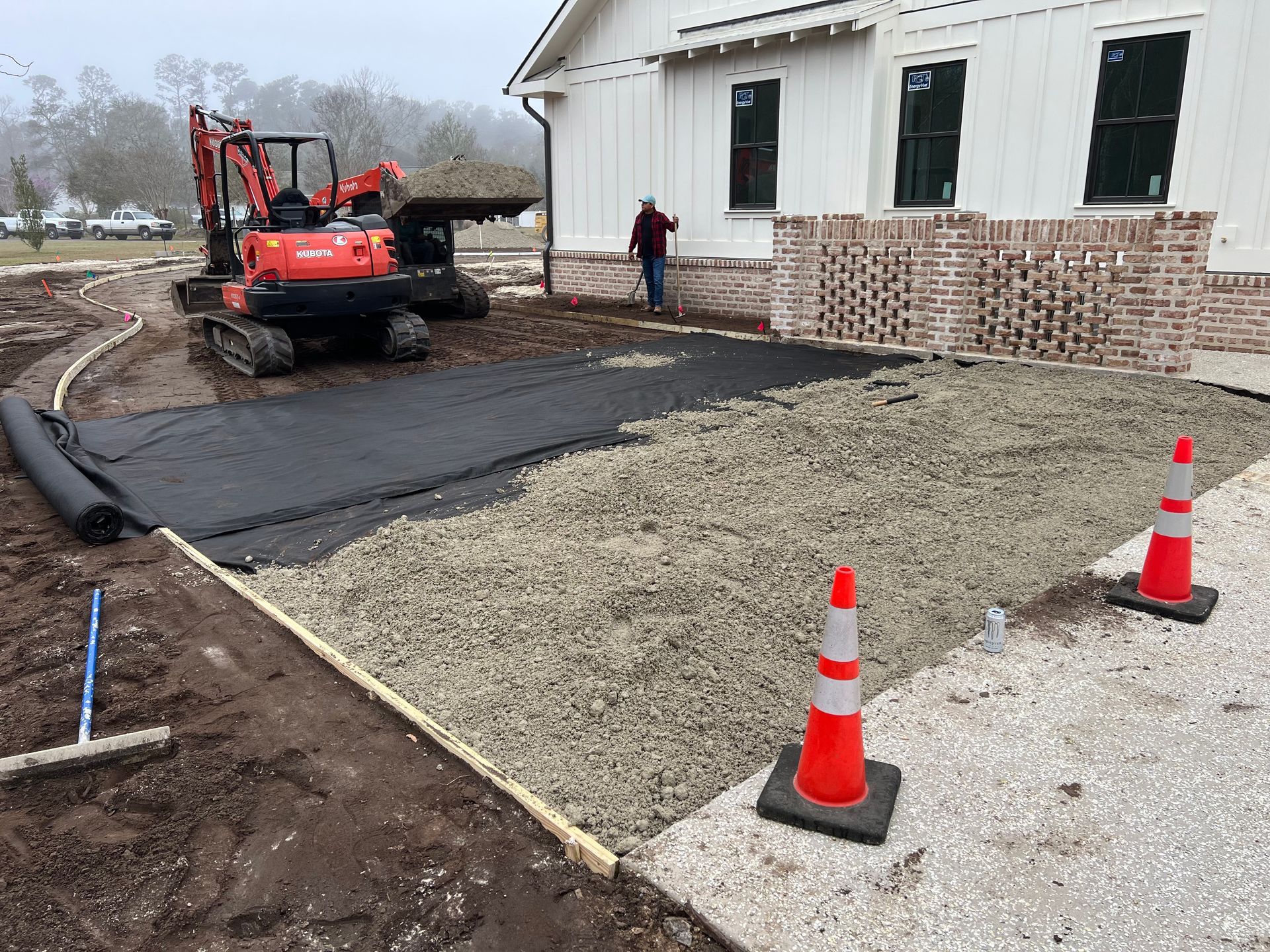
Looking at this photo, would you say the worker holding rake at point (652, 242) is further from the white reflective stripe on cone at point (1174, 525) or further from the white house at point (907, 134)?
the white reflective stripe on cone at point (1174, 525)

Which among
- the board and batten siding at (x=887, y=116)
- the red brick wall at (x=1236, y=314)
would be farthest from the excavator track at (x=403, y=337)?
the red brick wall at (x=1236, y=314)

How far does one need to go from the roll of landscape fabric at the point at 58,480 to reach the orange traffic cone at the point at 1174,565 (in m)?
5.54

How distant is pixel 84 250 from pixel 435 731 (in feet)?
144

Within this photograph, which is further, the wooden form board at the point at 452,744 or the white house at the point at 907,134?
the white house at the point at 907,134

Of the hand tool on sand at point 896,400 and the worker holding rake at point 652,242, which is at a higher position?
the worker holding rake at point 652,242

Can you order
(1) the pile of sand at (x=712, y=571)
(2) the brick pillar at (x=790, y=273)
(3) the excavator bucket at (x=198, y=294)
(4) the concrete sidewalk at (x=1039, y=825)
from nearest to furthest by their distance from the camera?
(4) the concrete sidewalk at (x=1039, y=825), (1) the pile of sand at (x=712, y=571), (2) the brick pillar at (x=790, y=273), (3) the excavator bucket at (x=198, y=294)

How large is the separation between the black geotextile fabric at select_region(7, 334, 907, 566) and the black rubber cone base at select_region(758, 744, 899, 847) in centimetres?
318

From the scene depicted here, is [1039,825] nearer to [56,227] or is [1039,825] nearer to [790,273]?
Result: [790,273]

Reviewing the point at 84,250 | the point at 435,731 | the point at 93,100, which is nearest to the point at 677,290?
the point at 435,731

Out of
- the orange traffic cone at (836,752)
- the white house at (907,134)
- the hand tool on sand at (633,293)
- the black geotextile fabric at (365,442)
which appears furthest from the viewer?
the hand tool on sand at (633,293)

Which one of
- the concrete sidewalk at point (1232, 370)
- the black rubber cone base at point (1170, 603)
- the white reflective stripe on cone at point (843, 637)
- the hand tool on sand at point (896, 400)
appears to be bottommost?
the black rubber cone base at point (1170, 603)

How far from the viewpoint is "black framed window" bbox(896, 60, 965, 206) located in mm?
11516

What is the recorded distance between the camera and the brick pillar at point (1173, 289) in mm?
8094

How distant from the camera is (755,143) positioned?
1361 cm
